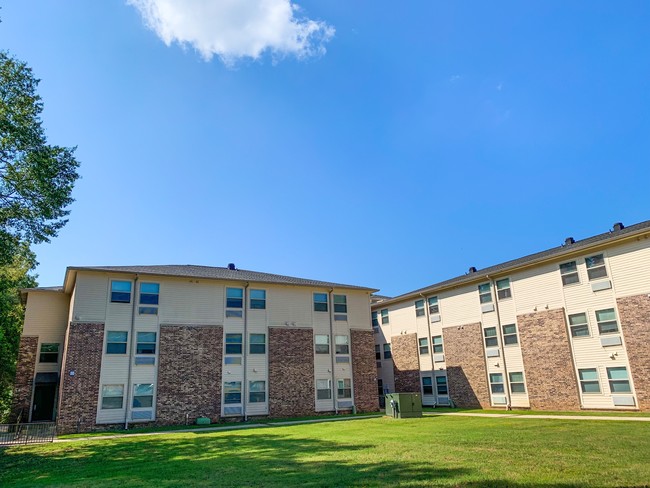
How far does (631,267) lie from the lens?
1870cm

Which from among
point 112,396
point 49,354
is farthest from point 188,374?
point 49,354

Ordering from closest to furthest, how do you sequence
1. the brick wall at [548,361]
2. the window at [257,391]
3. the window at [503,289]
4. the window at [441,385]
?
the brick wall at [548,361] → the window at [257,391] → the window at [503,289] → the window at [441,385]

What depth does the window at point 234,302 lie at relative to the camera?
22716 millimetres

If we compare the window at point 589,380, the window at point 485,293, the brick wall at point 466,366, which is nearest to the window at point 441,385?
the brick wall at point 466,366

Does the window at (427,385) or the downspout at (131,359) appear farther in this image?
the window at (427,385)

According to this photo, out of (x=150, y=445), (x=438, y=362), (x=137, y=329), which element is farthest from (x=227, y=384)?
(x=438, y=362)

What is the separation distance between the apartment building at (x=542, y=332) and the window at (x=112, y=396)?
17663 millimetres

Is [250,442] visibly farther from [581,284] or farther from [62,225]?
[581,284]

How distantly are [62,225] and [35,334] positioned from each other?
966cm

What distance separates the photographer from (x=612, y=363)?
18.8 meters

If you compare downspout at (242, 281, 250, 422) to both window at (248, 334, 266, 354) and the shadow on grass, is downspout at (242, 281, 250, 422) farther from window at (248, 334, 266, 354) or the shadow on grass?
the shadow on grass

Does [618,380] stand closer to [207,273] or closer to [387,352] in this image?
[387,352]

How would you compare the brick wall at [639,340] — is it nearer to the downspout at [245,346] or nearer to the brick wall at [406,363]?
the brick wall at [406,363]

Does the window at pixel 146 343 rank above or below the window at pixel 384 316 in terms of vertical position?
below
